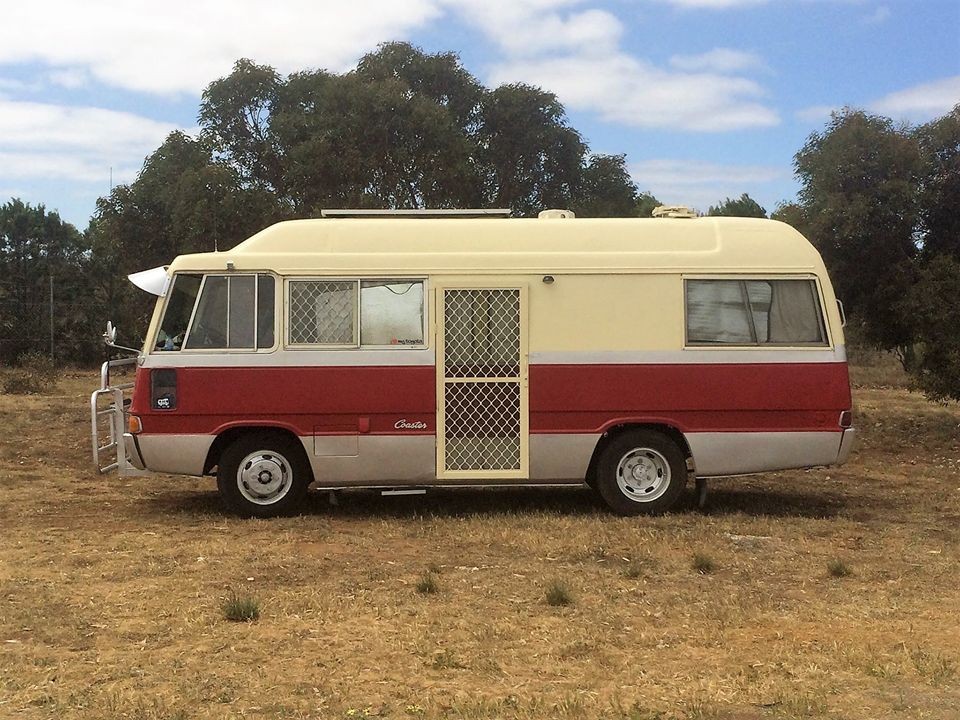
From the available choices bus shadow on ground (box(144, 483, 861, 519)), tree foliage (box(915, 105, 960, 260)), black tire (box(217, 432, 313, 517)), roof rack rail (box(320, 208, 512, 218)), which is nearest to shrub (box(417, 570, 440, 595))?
bus shadow on ground (box(144, 483, 861, 519))

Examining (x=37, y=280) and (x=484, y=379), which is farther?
(x=37, y=280)

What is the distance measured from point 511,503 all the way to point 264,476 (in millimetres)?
2584

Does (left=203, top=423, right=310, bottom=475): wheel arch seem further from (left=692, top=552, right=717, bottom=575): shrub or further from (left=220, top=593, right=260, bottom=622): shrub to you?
(left=692, top=552, right=717, bottom=575): shrub

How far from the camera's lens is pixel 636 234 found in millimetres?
9031

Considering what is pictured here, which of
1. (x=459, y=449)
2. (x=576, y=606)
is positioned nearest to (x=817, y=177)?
(x=459, y=449)

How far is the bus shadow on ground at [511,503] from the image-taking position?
9.45 metres

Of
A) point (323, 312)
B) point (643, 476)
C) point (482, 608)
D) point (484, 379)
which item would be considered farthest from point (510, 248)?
point (482, 608)

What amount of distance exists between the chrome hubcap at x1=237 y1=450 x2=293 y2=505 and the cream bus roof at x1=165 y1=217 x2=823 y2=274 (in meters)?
1.74

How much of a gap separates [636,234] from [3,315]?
135ft

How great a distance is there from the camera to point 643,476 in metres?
9.14

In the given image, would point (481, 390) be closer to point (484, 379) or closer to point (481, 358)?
point (484, 379)

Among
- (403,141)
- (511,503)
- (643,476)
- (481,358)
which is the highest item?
(403,141)

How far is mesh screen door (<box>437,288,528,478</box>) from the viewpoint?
29.0 feet

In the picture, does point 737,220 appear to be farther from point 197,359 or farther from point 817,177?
point 817,177
